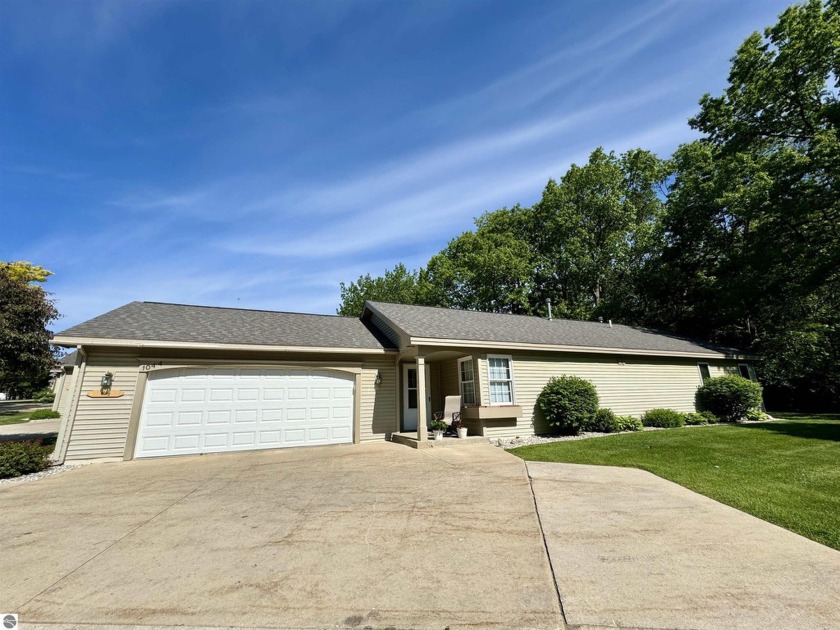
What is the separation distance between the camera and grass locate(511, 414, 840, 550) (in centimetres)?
448

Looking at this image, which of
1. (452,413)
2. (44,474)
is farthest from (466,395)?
(44,474)

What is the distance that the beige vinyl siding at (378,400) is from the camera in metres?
11.2

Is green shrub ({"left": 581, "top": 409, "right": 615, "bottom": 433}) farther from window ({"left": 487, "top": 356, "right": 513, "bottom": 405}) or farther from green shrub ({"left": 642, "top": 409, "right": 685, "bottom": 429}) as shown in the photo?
window ({"left": 487, "top": 356, "right": 513, "bottom": 405})

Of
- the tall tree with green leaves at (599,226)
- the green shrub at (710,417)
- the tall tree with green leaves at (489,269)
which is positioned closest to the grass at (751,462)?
the green shrub at (710,417)

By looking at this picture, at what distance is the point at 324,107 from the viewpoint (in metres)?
10.3

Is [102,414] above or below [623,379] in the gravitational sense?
below

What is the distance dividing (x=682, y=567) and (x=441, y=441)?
276 inches

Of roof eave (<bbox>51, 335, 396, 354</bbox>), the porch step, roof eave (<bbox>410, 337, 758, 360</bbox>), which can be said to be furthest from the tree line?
roof eave (<bbox>51, 335, 396, 354</bbox>)

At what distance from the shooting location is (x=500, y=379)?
448 inches

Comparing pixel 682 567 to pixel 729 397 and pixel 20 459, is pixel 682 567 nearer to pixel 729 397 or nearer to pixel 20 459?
pixel 20 459

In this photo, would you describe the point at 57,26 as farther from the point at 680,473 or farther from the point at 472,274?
the point at 472,274

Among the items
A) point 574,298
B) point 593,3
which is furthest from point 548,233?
point 593,3

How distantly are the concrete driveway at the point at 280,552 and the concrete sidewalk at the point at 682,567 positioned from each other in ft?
0.97

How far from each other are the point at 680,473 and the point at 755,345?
61.0 feet
